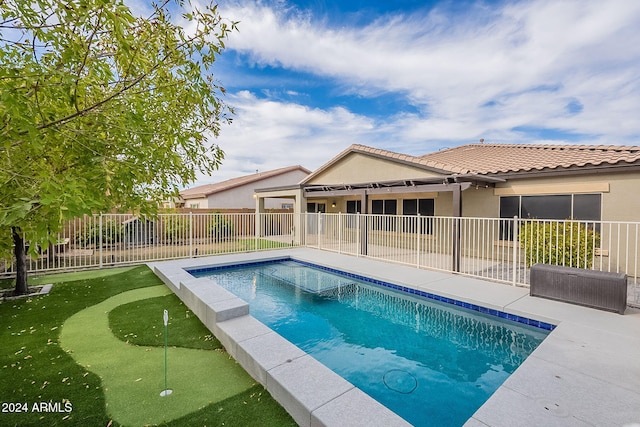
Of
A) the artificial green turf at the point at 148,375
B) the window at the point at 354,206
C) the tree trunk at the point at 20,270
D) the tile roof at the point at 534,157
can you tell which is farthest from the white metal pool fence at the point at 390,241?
the window at the point at 354,206

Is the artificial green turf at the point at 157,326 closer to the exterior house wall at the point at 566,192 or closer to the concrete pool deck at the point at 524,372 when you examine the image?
the concrete pool deck at the point at 524,372

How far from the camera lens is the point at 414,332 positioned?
606 centimetres

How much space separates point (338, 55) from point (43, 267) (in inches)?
552

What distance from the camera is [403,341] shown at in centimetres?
566

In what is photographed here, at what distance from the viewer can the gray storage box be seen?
5.91 meters

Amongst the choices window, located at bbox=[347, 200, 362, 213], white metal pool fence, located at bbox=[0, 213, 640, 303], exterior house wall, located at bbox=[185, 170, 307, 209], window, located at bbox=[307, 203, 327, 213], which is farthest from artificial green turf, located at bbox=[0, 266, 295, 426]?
exterior house wall, located at bbox=[185, 170, 307, 209]

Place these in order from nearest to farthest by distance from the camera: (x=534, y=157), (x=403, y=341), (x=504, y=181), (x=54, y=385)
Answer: (x=54, y=385) → (x=403, y=341) → (x=504, y=181) → (x=534, y=157)

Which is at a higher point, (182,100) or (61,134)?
(182,100)

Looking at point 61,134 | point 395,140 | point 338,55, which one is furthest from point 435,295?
point 395,140

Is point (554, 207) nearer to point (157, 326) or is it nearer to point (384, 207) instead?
point (384, 207)

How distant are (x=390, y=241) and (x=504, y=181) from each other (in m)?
5.64

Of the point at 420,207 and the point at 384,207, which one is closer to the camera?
the point at 420,207

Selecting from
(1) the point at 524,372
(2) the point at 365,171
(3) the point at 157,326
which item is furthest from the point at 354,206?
(1) the point at 524,372

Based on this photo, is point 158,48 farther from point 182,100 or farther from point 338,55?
point 338,55
